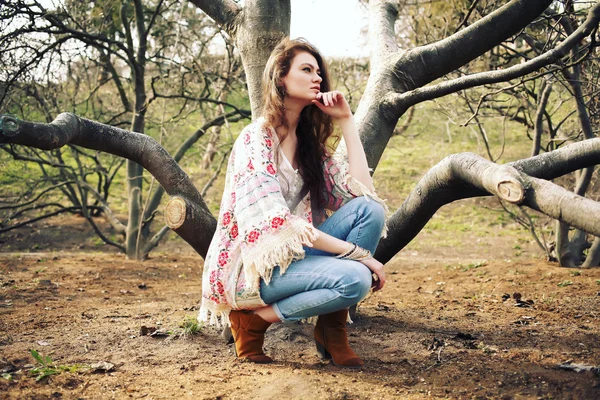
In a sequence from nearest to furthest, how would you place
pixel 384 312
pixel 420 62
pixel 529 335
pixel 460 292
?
pixel 529 335
pixel 420 62
pixel 384 312
pixel 460 292

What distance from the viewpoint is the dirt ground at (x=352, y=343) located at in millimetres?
2623

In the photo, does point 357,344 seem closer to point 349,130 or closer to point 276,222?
point 276,222

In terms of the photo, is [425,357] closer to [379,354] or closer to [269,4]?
[379,354]

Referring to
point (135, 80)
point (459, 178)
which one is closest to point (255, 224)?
point (459, 178)

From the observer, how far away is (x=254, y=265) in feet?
9.03

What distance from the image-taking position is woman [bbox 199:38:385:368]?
2695mm

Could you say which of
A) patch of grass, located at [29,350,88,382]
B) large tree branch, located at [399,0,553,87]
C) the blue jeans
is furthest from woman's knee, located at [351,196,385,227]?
patch of grass, located at [29,350,88,382]

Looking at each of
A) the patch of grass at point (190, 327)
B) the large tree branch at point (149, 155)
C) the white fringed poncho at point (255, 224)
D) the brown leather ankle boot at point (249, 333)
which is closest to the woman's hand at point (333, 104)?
the white fringed poncho at point (255, 224)

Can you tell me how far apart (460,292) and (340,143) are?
1933 mm

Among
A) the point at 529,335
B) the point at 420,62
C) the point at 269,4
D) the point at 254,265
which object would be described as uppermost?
the point at 269,4

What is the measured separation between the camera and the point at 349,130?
Result: 308cm

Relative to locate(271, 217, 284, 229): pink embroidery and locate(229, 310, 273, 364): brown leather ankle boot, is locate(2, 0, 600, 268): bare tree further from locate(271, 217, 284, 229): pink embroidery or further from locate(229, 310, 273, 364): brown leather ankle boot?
locate(271, 217, 284, 229): pink embroidery

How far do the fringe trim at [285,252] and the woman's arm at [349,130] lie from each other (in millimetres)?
505

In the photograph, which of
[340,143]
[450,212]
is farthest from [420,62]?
[450,212]
